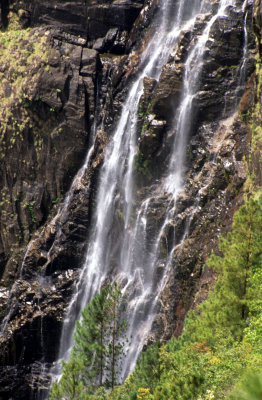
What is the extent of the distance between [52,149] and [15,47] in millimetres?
10909

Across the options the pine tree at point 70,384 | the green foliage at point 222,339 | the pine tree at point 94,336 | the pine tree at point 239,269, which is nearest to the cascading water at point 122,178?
the pine tree at point 94,336

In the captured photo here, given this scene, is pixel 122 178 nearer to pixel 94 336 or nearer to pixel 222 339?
pixel 94 336

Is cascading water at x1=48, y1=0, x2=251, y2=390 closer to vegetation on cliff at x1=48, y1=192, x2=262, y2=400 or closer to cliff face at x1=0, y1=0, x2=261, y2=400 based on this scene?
cliff face at x1=0, y1=0, x2=261, y2=400

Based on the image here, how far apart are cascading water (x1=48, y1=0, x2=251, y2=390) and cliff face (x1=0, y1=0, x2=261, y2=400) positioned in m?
0.55

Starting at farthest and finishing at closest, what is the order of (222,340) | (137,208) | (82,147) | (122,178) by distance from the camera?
1. (82,147)
2. (122,178)
3. (137,208)
4. (222,340)

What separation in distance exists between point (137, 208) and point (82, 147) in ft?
31.4

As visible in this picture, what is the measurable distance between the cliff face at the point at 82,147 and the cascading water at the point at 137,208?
55 centimetres

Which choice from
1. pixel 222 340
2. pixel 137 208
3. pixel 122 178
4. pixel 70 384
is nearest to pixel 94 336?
pixel 70 384

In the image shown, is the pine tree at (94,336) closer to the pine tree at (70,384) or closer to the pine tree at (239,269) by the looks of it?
the pine tree at (70,384)

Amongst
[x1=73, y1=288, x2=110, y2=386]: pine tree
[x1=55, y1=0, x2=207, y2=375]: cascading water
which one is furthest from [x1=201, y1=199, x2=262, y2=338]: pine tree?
[x1=55, y1=0, x2=207, y2=375]: cascading water

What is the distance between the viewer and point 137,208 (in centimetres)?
2856

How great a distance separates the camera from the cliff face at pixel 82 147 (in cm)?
2402

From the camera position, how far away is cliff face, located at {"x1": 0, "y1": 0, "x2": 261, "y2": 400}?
24.0 meters

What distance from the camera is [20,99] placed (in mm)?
36031
